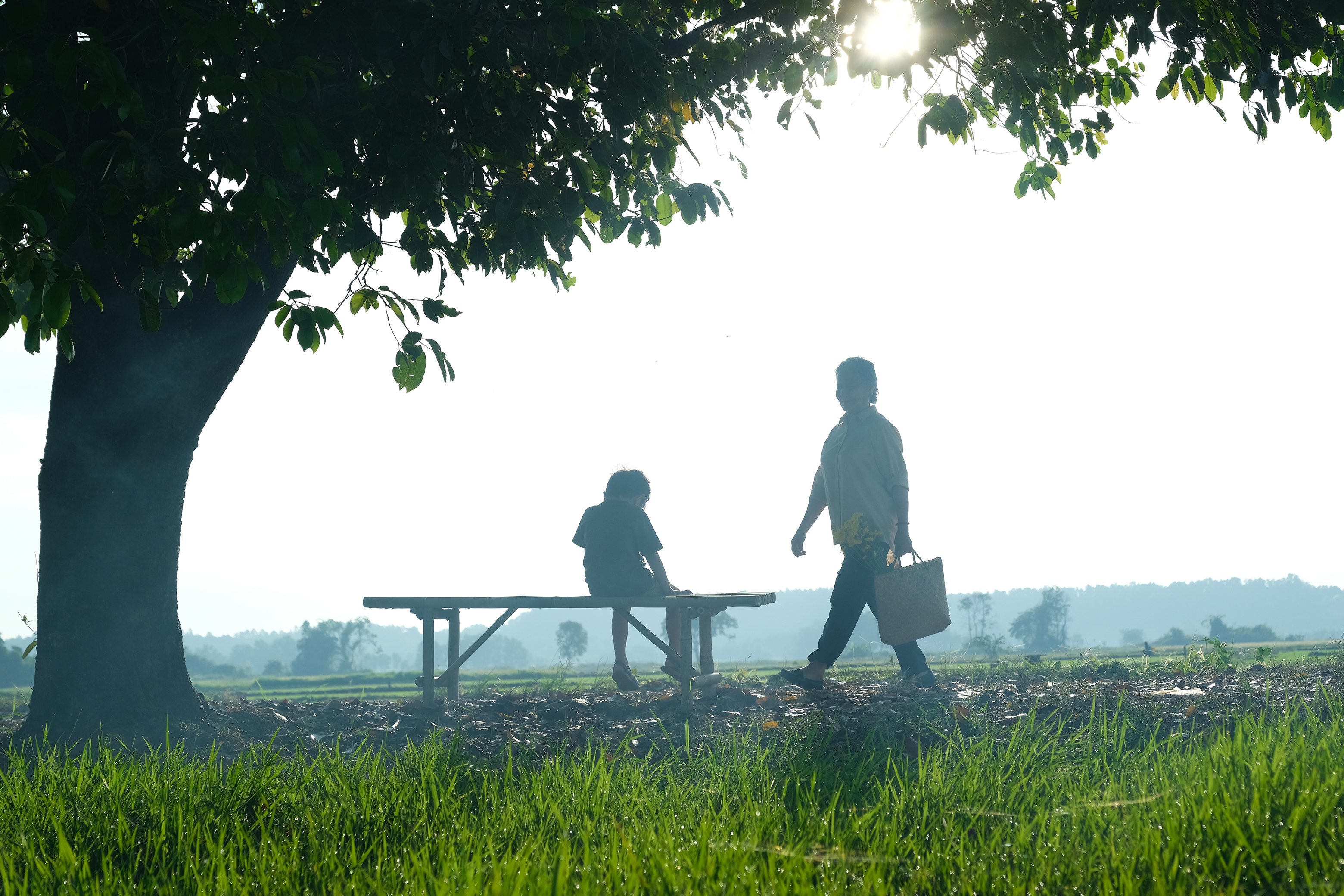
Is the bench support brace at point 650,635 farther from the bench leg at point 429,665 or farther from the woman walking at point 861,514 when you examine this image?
the bench leg at point 429,665

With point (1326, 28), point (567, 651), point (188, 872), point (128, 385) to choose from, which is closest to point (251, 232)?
point (128, 385)

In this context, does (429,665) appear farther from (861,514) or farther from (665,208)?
(665,208)

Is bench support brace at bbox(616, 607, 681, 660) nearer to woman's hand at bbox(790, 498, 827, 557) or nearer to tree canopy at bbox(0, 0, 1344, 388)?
woman's hand at bbox(790, 498, 827, 557)

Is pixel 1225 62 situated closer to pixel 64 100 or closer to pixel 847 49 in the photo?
pixel 847 49

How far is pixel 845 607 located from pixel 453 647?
3.34m

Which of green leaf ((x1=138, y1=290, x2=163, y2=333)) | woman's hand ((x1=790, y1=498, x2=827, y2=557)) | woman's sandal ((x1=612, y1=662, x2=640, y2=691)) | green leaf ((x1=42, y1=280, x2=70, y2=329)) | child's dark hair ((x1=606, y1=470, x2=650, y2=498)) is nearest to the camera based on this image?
green leaf ((x1=42, y1=280, x2=70, y2=329))

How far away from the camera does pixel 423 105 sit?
5363 millimetres

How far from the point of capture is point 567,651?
5497 inches

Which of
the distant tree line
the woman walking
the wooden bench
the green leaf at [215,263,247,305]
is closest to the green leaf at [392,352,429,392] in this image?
→ the green leaf at [215,263,247,305]

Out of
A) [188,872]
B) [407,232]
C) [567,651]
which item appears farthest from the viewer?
[567,651]

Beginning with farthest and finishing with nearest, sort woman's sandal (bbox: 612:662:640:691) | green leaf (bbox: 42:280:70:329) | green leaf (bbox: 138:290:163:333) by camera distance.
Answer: woman's sandal (bbox: 612:662:640:691)
green leaf (bbox: 138:290:163:333)
green leaf (bbox: 42:280:70:329)

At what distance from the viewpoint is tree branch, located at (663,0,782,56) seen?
611cm

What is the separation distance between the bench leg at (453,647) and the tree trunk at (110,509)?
2.24m

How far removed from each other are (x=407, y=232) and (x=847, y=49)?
11.8 feet
